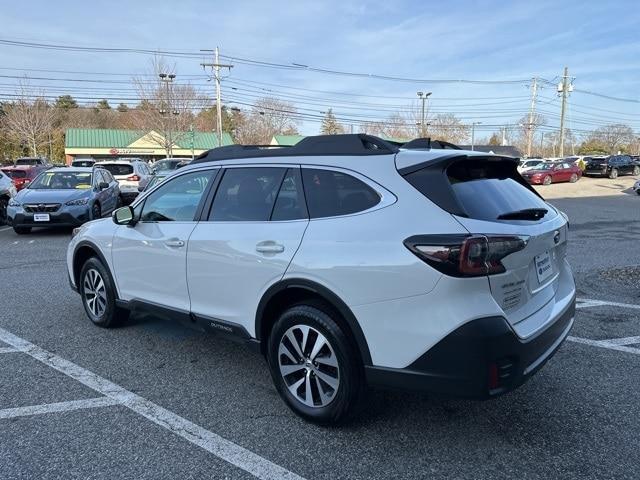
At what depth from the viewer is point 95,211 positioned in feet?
38.9

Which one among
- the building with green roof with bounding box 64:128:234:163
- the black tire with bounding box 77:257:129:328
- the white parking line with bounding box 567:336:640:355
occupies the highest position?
the building with green roof with bounding box 64:128:234:163

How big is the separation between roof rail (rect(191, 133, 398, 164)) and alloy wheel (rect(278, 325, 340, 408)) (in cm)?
114

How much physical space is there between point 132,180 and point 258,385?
1707 cm

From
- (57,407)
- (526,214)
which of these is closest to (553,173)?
(526,214)

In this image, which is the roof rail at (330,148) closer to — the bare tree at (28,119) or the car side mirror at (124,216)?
the car side mirror at (124,216)

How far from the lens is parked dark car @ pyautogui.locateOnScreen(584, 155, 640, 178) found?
118 feet

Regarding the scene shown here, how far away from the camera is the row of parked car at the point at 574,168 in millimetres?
32188

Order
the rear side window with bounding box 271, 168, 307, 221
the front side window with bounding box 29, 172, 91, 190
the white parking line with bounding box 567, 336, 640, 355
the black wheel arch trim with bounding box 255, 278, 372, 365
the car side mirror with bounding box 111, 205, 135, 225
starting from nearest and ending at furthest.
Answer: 1. the black wheel arch trim with bounding box 255, 278, 372, 365
2. the rear side window with bounding box 271, 168, 307, 221
3. the white parking line with bounding box 567, 336, 640, 355
4. the car side mirror with bounding box 111, 205, 135, 225
5. the front side window with bounding box 29, 172, 91, 190

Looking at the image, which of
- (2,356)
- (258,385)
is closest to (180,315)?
(258,385)

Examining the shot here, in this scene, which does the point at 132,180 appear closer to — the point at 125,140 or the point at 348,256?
the point at 348,256

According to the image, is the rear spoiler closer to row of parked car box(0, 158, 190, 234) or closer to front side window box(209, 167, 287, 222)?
front side window box(209, 167, 287, 222)

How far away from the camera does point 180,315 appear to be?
400 centimetres

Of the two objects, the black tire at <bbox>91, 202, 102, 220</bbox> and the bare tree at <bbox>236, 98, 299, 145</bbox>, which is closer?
the black tire at <bbox>91, 202, 102, 220</bbox>

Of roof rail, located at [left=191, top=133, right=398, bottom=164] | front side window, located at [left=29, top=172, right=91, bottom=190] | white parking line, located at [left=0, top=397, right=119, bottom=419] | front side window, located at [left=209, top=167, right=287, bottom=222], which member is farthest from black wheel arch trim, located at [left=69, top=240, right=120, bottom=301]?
front side window, located at [left=29, top=172, right=91, bottom=190]
